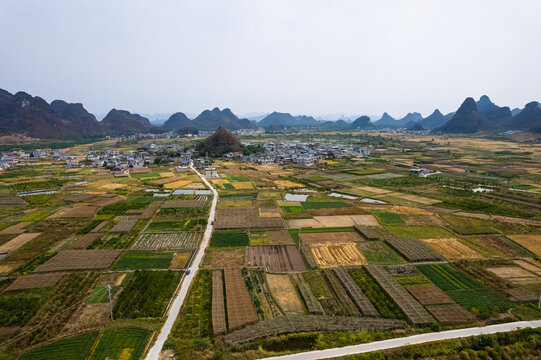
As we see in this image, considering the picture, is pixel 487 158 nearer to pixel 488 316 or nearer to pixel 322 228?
pixel 322 228

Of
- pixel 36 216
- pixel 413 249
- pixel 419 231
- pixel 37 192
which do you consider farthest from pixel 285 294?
pixel 37 192

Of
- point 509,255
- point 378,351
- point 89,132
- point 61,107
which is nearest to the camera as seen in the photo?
point 378,351

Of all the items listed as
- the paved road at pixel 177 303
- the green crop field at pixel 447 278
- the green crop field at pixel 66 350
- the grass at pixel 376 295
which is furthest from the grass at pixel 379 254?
the green crop field at pixel 66 350

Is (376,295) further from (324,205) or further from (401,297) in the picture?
(324,205)

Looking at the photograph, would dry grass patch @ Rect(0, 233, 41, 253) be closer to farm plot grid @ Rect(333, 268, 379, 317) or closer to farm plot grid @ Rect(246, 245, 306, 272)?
farm plot grid @ Rect(246, 245, 306, 272)

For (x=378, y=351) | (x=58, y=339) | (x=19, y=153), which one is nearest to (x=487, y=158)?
(x=378, y=351)
